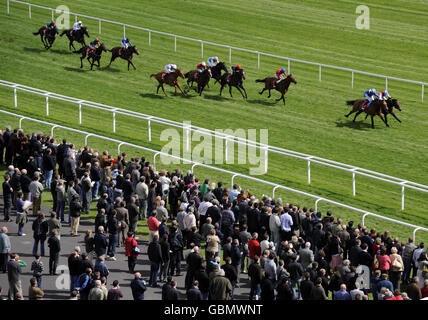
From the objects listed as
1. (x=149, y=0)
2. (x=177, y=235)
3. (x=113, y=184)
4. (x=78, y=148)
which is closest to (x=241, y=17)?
(x=149, y=0)

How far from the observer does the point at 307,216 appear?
58.3 ft

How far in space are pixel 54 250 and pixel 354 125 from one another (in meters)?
13.8

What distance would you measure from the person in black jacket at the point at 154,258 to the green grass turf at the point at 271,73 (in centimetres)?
600

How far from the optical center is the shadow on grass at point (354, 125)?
2722 cm

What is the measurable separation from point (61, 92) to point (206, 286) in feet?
52.0

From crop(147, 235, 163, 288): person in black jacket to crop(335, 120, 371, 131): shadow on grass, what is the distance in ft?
40.8

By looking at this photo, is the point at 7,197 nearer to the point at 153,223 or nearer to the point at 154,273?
the point at 153,223

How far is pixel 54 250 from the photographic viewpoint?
642 inches

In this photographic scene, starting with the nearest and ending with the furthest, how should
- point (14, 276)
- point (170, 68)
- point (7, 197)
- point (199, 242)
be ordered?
point (14, 276) < point (199, 242) < point (7, 197) < point (170, 68)

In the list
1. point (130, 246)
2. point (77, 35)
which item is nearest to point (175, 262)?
point (130, 246)

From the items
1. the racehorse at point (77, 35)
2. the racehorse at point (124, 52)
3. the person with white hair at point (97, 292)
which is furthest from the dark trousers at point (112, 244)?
the racehorse at point (77, 35)

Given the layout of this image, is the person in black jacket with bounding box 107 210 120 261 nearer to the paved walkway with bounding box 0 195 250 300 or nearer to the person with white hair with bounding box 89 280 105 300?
the paved walkway with bounding box 0 195 250 300

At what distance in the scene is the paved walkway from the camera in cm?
1583
